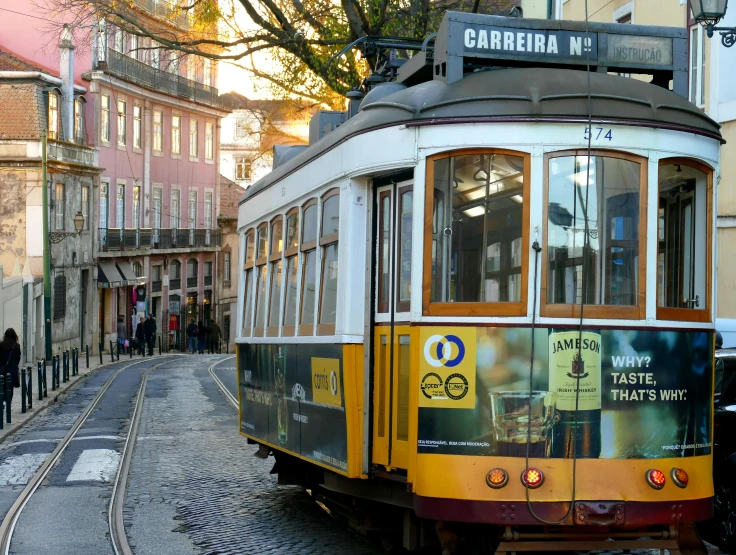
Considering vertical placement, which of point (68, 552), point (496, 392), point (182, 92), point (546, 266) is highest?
point (182, 92)

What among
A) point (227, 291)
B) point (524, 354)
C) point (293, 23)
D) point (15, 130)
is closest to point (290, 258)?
point (524, 354)

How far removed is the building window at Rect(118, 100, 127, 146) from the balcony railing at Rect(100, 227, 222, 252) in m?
3.80

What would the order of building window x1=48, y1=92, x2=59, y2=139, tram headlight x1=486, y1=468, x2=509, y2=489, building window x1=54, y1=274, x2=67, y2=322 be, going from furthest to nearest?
1. building window x1=48, y1=92, x2=59, y2=139
2. building window x1=54, y1=274, x2=67, y2=322
3. tram headlight x1=486, y1=468, x2=509, y2=489

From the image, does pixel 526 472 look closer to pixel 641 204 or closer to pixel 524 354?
pixel 524 354

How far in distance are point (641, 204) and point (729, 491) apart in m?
3.20

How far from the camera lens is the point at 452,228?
7152mm

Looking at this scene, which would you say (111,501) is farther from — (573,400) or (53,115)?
(53,115)

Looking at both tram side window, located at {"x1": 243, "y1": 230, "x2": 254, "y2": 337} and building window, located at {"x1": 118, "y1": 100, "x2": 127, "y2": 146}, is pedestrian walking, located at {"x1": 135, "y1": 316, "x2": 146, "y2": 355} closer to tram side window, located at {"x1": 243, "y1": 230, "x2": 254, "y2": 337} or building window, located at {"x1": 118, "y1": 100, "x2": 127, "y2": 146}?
building window, located at {"x1": 118, "y1": 100, "x2": 127, "y2": 146}

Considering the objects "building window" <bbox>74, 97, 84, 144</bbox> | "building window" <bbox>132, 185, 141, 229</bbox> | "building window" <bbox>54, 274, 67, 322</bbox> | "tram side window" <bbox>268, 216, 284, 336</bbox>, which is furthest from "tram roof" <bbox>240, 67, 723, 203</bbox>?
"building window" <bbox>132, 185, 141, 229</bbox>

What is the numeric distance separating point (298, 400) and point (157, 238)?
154ft

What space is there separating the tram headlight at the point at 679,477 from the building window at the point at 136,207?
159 ft

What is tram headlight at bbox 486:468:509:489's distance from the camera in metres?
6.82

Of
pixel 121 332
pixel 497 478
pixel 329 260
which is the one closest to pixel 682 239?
pixel 497 478

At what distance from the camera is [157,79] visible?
56.1 meters
